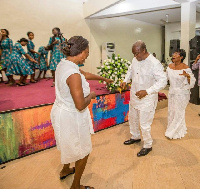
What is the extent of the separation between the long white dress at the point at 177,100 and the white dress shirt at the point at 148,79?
65cm

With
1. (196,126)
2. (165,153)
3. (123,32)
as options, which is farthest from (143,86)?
(123,32)

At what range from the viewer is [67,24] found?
764 centimetres

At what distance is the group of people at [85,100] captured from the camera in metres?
1.63

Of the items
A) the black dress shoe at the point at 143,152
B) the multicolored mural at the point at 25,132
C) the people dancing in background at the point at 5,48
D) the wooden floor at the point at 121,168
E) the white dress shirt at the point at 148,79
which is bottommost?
the wooden floor at the point at 121,168

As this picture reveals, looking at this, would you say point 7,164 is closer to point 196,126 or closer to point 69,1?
point 196,126

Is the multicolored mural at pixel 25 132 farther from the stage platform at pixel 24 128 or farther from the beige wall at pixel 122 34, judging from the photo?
the beige wall at pixel 122 34

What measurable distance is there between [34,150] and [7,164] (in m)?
0.40

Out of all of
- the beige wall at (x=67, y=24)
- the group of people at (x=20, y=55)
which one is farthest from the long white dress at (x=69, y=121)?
the beige wall at (x=67, y=24)

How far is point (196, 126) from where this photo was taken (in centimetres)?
388

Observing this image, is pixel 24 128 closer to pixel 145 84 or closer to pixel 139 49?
pixel 145 84

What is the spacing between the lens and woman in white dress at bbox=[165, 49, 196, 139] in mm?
→ 3074

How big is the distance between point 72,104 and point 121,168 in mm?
1265

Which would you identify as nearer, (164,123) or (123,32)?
(164,123)

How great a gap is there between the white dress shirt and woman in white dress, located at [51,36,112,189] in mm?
1083
